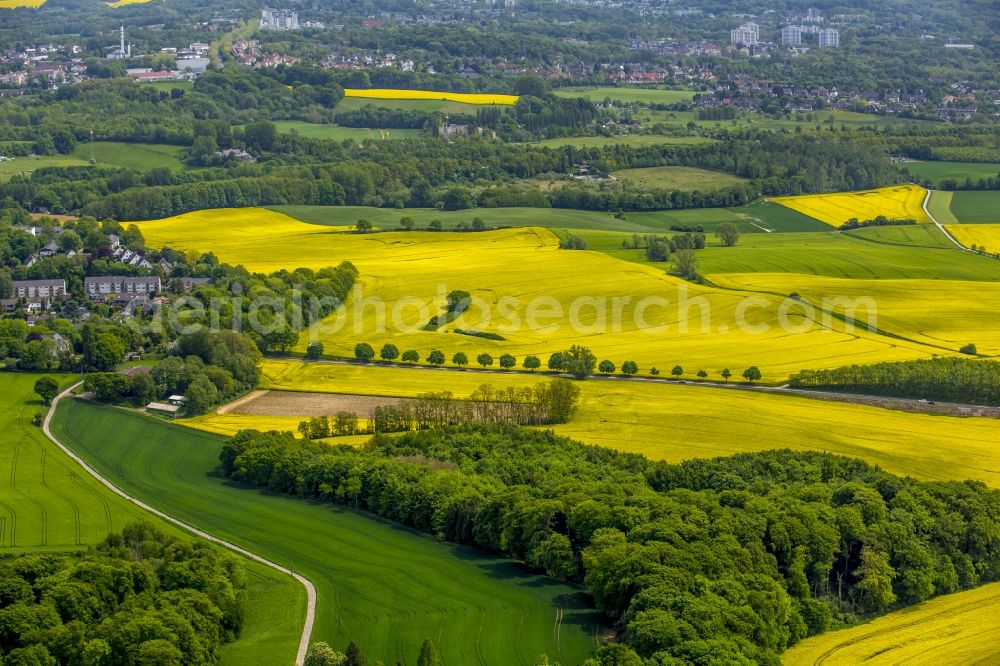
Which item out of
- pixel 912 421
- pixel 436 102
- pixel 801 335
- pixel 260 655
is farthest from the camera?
pixel 436 102

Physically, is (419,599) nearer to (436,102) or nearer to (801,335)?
(801,335)

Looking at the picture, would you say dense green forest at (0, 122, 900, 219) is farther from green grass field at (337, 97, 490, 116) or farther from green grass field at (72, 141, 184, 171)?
green grass field at (337, 97, 490, 116)

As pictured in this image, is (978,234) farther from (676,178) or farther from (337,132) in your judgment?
(337,132)

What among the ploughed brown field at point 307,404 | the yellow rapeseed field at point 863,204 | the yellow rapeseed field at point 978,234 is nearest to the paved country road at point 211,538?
the ploughed brown field at point 307,404

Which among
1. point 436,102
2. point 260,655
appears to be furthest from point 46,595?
point 436,102

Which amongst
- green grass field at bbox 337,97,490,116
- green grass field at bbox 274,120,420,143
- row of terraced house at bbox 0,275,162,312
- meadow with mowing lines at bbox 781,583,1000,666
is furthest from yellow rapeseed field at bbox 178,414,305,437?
green grass field at bbox 337,97,490,116

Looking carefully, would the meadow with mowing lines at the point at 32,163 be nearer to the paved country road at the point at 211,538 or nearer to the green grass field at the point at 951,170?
the paved country road at the point at 211,538
